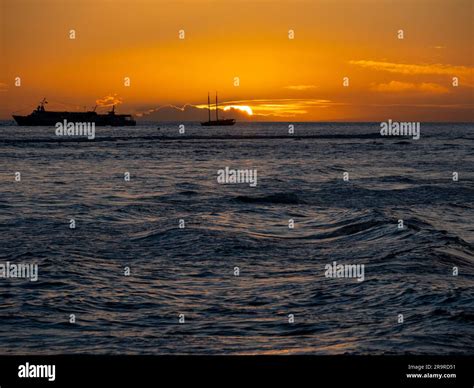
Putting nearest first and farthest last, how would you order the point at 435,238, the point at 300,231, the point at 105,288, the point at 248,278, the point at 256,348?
1. the point at 256,348
2. the point at 105,288
3. the point at 248,278
4. the point at 435,238
5. the point at 300,231

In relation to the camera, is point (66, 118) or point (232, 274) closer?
point (232, 274)

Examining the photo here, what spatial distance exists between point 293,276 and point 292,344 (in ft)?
13.6

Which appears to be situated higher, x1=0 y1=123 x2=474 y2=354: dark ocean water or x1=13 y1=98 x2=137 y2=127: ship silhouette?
x1=13 y1=98 x2=137 y2=127: ship silhouette

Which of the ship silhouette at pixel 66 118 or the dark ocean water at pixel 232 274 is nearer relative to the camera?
the dark ocean water at pixel 232 274

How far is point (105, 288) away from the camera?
1159 centimetres

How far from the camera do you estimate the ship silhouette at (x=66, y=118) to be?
523ft

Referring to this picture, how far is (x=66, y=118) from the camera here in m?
164

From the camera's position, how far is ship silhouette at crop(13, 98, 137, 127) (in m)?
159

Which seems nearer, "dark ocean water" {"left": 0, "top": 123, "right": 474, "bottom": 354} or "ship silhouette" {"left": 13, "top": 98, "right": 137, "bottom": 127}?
"dark ocean water" {"left": 0, "top": 123, "right": 474, "bottom": 354}

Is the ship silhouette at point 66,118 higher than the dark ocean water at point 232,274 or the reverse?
higher
